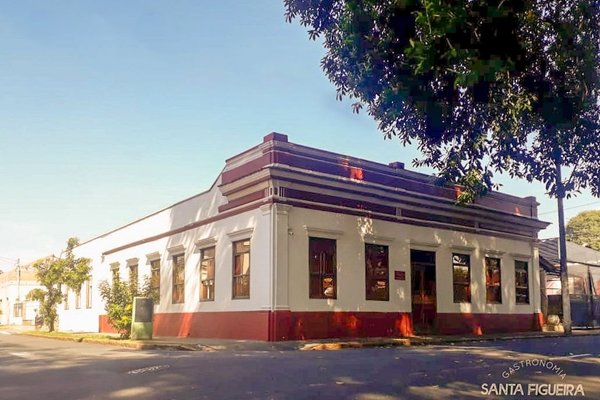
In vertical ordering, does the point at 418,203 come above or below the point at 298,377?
above

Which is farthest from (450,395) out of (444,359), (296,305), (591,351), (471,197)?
(296,305)

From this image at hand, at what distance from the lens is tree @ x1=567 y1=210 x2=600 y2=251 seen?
62438mm

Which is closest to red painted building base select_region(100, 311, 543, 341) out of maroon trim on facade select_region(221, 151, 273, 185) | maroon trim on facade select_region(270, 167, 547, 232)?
maroon trim on facade select_region(270, 167, 547, 232)

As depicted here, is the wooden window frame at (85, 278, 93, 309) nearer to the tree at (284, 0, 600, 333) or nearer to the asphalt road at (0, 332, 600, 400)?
the asphalt road at (0, 332, 600, 400)

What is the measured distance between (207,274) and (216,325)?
2.14 meters

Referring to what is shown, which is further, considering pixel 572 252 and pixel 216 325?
pixel 572 252

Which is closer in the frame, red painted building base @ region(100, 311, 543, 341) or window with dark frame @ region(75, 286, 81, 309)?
red painted building base @ region(100, 311, 543, 341)

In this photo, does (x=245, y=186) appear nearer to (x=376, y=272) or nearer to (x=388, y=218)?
(x=388, y=218)

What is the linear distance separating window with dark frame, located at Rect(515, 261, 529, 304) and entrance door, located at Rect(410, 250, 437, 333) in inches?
222

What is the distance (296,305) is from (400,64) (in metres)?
11.6

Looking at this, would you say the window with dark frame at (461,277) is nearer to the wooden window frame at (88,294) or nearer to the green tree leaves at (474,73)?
the green tree leaves at (474,73)

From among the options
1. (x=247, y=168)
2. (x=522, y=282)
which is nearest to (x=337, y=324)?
(x=247, y=168)

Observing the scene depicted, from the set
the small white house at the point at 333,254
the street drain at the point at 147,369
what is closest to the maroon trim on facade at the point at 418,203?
the small white house at the point at 333,254

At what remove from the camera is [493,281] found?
2547cm
